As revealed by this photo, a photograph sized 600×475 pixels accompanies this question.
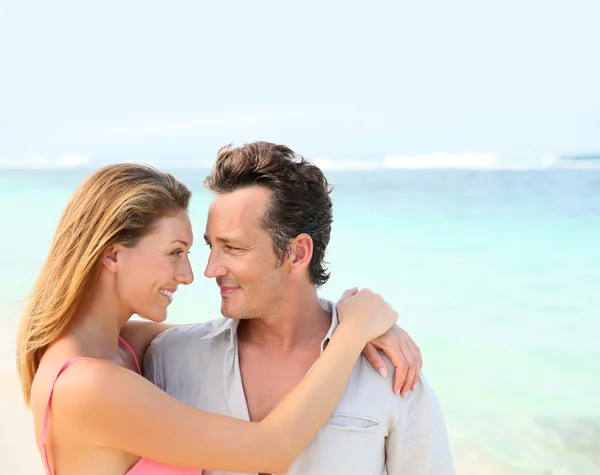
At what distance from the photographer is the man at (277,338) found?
2.51 m

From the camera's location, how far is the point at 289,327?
2789 millimetres

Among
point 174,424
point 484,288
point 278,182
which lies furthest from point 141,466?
point 484,288

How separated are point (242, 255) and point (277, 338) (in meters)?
0.34

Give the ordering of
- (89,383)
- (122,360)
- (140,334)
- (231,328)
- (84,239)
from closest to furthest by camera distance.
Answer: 1. (89,383)
2. (84,239)
3. (122,360)
4. (231,328)
5. (140,334)

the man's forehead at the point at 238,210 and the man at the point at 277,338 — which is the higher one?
the man's forehead at the point at 238,210

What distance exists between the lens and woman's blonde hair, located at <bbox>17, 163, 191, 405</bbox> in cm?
235

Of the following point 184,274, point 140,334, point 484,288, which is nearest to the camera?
point 184,274

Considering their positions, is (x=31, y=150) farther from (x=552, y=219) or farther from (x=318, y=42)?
(x=552, y=219)

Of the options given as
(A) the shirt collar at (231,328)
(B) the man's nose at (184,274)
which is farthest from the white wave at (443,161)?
(B) the man's nose at (184,274)

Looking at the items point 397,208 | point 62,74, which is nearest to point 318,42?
point 62,74

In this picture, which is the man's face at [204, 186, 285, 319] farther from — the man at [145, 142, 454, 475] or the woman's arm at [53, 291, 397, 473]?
the woman's arm at [53, 291, 397, 473]

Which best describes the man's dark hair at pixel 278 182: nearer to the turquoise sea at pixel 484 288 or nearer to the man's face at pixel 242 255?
the man's face at pixel 242 255

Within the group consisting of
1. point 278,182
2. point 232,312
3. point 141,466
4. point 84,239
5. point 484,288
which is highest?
point 278,182

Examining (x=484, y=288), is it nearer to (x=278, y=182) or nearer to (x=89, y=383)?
(x=278, y=182)
